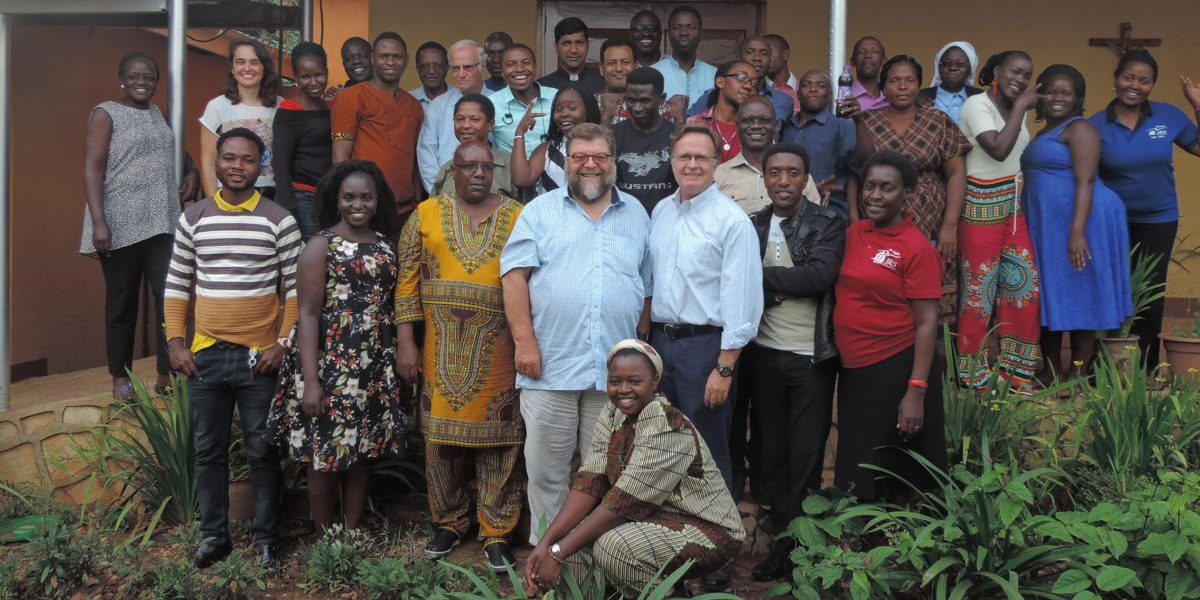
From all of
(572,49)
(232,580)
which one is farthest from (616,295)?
(572,49)

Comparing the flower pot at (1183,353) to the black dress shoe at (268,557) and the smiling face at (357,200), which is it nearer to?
the smiling face at (357,200)

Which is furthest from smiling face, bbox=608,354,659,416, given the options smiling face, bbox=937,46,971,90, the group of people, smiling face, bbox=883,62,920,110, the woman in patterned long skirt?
smiling face, bbox=937,46,971,90

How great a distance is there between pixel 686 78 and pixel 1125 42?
12.0 feet

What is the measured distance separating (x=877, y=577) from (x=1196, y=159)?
18.2ft

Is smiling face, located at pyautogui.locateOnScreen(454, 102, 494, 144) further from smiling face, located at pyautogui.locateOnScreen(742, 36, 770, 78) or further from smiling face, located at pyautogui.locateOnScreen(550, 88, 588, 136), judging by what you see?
smiling face, located at pyautogui.locateOnScreen(742, 36, 770, 78)

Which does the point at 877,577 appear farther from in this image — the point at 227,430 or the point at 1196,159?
the point at 1196,159

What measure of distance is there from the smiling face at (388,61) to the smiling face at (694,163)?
2154 millimetres

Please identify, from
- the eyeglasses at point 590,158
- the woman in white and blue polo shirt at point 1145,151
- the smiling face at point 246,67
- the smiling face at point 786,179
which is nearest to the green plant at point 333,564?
the eyeglasses at point 590,158

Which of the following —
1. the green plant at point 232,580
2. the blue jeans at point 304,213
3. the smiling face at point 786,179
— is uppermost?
the smiling face at point 786,179

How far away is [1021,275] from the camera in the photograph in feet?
17.7

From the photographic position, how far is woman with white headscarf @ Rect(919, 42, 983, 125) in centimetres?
588

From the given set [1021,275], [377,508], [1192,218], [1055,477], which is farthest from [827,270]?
[1192,218]

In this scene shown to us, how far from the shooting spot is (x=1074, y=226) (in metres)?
5.26

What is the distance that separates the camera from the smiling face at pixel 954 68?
5.87m
